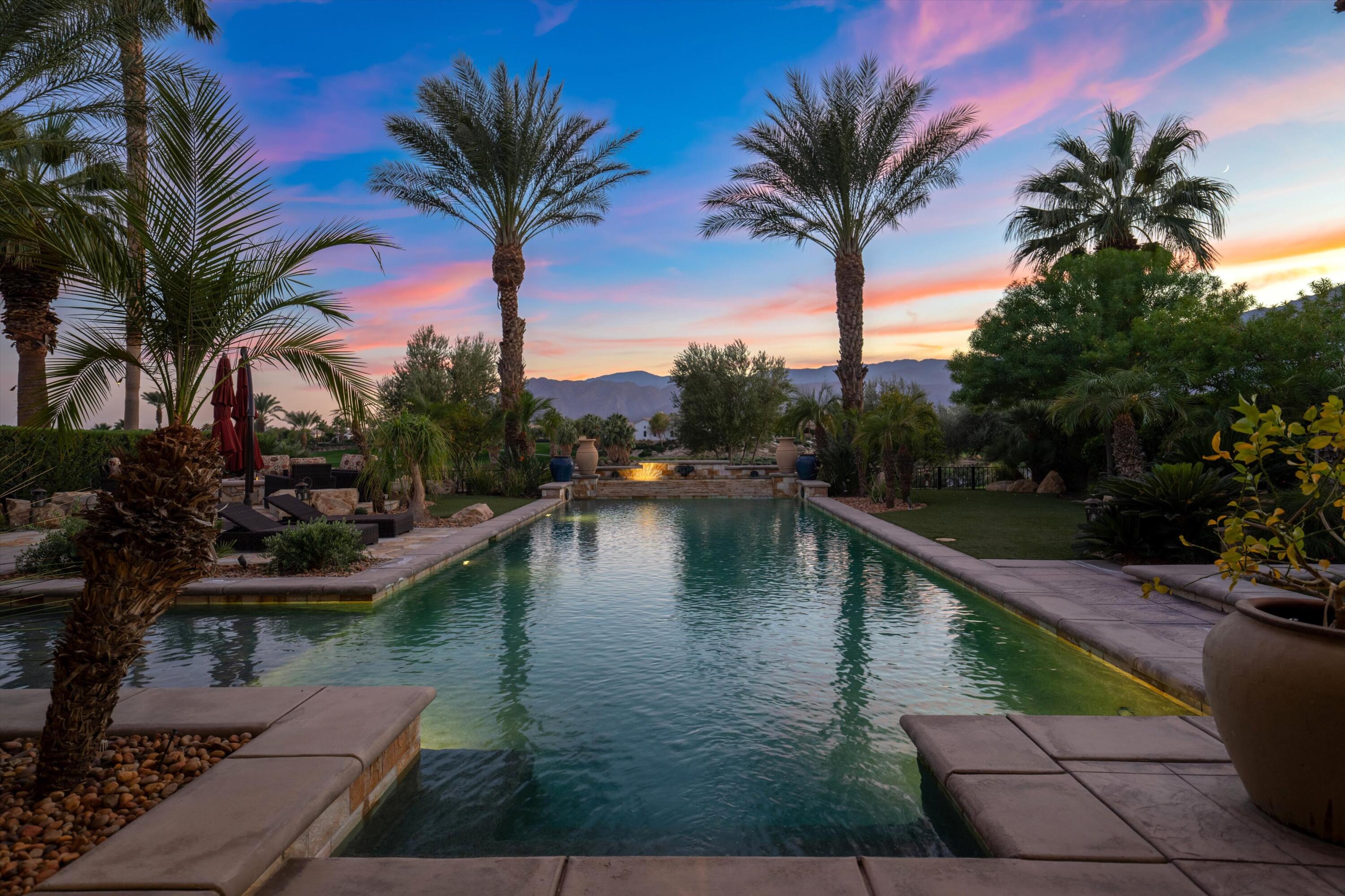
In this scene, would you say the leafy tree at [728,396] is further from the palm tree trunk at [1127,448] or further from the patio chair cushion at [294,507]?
the patio chair cushion at [294,507]

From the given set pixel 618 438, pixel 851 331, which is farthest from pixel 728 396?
pixel 851 331

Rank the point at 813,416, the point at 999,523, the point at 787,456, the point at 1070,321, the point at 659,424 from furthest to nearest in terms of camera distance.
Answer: the point at 659,424, the point at 787,456, the point at 813,416, the point at 1070,321, the point at 999,523

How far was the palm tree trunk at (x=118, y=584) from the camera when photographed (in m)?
2.78

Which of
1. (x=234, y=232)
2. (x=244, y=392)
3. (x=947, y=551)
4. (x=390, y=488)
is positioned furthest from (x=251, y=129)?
(x=390, y=488)

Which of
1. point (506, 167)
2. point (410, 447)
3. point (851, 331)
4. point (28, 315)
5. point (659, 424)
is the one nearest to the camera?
point (410, 447)

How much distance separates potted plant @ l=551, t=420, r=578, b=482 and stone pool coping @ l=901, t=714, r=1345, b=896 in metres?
18.1

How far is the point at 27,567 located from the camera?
7.81 meters

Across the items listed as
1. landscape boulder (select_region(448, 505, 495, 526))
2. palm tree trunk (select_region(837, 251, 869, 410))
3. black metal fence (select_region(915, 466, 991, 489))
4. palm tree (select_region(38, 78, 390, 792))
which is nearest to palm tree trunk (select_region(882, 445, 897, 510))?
palm tree trunk (select_region(837, 251, 869, 410))

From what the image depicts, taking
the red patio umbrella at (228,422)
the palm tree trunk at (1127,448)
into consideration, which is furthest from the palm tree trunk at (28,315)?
the palm tree trunk at (1127,448)

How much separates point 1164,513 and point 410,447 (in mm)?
12197

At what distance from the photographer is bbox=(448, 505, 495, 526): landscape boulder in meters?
13.6

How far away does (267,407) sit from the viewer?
42125mm

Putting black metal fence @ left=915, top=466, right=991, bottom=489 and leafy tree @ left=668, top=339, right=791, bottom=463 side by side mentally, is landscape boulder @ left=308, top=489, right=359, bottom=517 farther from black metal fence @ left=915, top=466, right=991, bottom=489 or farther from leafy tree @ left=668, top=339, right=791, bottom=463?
leafy tree @ left=668, top=339, right=791, bottom=463

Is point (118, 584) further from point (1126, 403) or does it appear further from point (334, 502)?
point (1126, 403)
